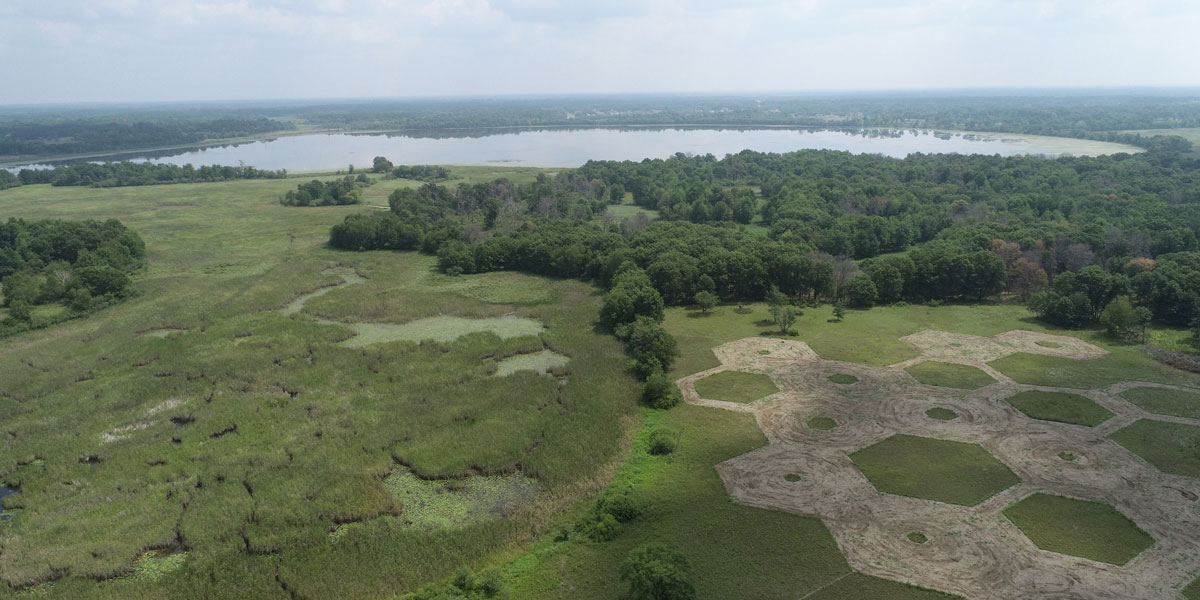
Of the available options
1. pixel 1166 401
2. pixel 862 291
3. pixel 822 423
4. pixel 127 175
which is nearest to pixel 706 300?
pixel 862 291

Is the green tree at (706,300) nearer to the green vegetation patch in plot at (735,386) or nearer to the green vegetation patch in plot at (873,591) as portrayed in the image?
the green vegetation patch in plot at (735,386)

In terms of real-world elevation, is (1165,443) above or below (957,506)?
above

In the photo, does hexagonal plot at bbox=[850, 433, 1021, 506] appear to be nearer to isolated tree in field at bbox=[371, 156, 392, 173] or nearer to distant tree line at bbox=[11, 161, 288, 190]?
isolated tree in field at bbox=[371, 156, 392, 173]

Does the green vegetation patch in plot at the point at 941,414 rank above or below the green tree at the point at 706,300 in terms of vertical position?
below

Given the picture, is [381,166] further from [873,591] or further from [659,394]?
[873,591]

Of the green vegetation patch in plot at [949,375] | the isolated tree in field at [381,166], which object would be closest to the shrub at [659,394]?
the green vegetation patch in plot at [949,375]

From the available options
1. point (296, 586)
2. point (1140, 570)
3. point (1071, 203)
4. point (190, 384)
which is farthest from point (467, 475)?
point (1071, 203)

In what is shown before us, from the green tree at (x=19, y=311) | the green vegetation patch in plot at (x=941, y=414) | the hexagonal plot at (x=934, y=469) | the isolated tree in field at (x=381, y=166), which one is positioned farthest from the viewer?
the isolated tree in field at (x=381, y=166)
